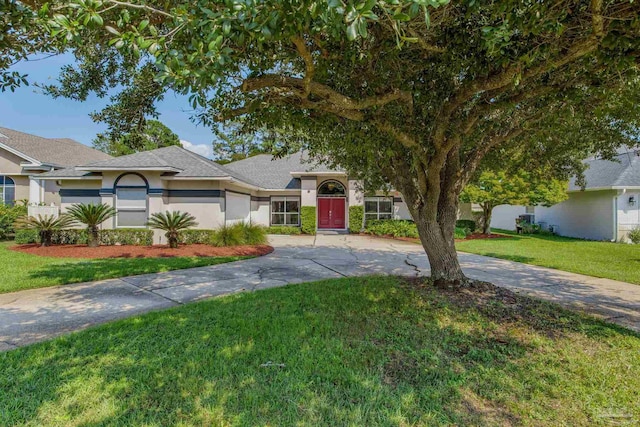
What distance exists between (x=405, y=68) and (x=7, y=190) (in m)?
22.4

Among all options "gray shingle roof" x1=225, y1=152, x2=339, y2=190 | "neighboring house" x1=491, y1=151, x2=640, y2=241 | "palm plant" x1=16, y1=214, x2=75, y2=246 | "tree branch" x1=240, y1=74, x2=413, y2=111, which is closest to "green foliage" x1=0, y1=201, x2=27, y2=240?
"palm plant" x1=16, y1=214, x2=75, y2=246

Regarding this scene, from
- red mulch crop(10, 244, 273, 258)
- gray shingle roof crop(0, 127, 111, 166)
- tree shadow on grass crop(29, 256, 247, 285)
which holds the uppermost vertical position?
gray shingle roof crop(0, 127, 111, 166)

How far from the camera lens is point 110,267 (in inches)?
341

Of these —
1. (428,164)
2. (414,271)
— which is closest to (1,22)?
(428,164)

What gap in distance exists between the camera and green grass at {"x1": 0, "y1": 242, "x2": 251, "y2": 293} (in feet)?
23.2

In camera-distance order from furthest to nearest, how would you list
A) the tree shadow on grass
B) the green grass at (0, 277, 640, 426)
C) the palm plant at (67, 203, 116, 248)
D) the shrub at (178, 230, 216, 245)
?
the shrub at (178, 230, 216, 245) < the palm plant at (67, 203, 116, 248) < the tree shadow on grass < the green grass at (0, 277, 640, 426)

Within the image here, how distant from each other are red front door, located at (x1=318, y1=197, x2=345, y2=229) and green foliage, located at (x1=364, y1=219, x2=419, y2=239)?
1.78 m

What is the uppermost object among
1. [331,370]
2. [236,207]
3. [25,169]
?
[25,169]

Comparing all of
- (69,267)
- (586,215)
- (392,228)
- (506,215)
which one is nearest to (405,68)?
(69,267)

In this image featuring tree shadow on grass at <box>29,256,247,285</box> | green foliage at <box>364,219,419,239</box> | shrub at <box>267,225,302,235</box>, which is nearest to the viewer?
tree shadow on grass at <box>29,256,247,285</box>

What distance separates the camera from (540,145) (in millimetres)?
7633

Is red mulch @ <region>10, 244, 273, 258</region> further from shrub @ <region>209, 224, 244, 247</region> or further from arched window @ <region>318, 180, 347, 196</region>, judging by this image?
arched window @ <region>318, 180, 347, 196</region>

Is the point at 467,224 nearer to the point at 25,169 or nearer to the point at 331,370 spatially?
the point at 331,370

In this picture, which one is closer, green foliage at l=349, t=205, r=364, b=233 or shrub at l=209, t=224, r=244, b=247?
shrub at l=209, t=224, r=244, b=247
